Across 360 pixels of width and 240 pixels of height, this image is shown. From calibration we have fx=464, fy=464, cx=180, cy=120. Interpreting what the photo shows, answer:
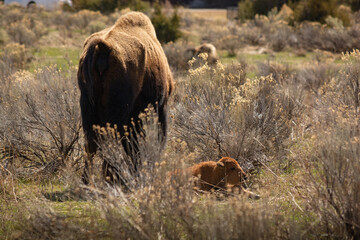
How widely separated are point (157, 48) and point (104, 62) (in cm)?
143

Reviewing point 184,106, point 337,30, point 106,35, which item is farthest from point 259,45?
point 106,35

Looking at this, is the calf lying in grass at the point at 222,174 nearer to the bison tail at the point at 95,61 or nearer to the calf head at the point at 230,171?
the calf head at the point at 230,171

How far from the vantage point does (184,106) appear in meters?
7.77

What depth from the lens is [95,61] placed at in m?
5.10

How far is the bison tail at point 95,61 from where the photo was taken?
5078 mm

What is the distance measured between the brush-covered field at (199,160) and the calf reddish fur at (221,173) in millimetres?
342

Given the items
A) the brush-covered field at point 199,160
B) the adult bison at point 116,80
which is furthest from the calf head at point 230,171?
the adult bison at point 116,80

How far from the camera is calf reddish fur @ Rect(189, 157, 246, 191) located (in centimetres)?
582

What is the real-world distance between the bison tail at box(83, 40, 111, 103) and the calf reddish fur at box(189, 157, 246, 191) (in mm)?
1679

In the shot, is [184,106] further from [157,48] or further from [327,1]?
[327,1]

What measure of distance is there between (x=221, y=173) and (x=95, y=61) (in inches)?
83.3

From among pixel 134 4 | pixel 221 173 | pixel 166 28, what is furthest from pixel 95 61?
pixel 134 4

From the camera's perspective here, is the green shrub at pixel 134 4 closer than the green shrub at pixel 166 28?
No

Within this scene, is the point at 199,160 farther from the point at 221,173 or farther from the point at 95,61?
the point at 95,61
